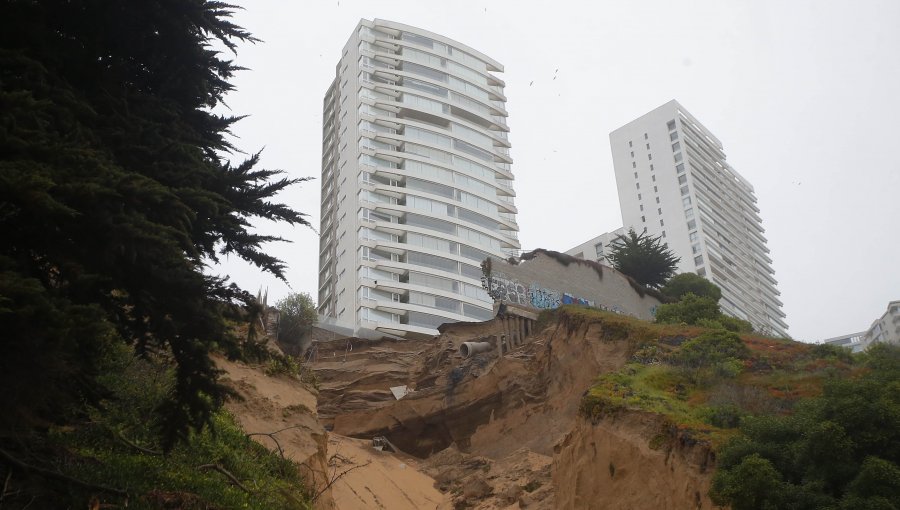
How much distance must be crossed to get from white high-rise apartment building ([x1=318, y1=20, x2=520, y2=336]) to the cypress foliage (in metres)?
44.7

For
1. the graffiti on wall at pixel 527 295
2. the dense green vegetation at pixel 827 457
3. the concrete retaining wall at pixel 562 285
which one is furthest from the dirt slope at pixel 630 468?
the concrete retaining wall at pixel 562 285

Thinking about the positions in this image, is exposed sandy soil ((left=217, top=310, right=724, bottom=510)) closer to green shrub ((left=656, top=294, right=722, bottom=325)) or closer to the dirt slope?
the dirt slope

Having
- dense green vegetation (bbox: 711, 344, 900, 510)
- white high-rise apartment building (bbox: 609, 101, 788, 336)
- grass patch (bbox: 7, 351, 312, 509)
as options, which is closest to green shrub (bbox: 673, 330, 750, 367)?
dense green vegetation (bbox: 711, 344, 900, 510)

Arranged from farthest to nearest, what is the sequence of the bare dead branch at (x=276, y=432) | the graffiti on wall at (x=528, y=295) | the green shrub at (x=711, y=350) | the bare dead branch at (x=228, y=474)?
the graffiti on wall at (x=528, y=295), the green shrub at (x=711, y=350), the bare dead branch at (x=276, y=432), the bare dead branch at (x=228, y=474)

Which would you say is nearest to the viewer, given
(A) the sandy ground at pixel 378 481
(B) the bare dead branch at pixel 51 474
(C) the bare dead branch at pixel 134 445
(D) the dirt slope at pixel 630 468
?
(B) the bare dead branch at pixel 51 474

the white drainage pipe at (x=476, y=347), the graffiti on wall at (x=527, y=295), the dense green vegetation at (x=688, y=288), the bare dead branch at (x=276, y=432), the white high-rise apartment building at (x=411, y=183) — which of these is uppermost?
the white high-rise apartment building at (x=411, y=183)

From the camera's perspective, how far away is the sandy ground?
22844 mm

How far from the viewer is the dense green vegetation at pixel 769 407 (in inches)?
509

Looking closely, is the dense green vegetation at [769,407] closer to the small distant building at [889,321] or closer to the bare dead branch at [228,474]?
the bare dead branch at [228,474]

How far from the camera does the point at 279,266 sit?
12.8m

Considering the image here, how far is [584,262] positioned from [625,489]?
21296 mm

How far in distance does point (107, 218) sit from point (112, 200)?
265 millimetres

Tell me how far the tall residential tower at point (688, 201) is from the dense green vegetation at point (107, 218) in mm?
88302

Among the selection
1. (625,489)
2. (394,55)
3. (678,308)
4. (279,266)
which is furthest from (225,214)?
(394,55)
